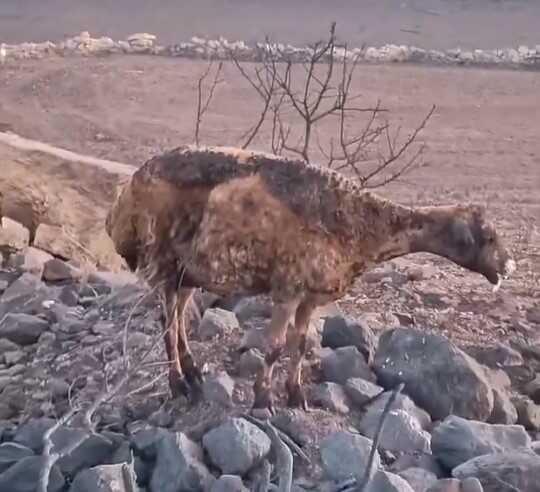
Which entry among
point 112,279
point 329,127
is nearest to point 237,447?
point 112,279

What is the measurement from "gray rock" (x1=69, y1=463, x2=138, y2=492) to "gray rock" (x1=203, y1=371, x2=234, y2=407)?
628mm

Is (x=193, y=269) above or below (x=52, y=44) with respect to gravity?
above

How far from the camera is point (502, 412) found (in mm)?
5586

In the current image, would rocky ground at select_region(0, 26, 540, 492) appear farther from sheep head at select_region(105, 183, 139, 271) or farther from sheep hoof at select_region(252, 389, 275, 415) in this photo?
sheep head at select_region(105, 183, 139, 271)

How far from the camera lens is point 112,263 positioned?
8023mm

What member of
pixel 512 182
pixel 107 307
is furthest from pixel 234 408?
pixel 512 182

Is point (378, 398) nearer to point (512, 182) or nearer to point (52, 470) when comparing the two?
point (52, 470)

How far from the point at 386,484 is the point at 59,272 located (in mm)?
3043

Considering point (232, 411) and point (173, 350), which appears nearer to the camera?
point (232, 411)

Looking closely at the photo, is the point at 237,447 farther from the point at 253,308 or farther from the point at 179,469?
the point at 253,308

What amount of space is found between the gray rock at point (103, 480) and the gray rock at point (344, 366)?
3.88 ft

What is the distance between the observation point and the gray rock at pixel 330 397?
5305 millimetres

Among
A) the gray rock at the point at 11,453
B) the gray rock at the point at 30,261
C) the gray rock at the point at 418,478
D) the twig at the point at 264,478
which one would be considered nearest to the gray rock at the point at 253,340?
the twig at the point at 264,478

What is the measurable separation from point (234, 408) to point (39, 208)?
10.9 ft
